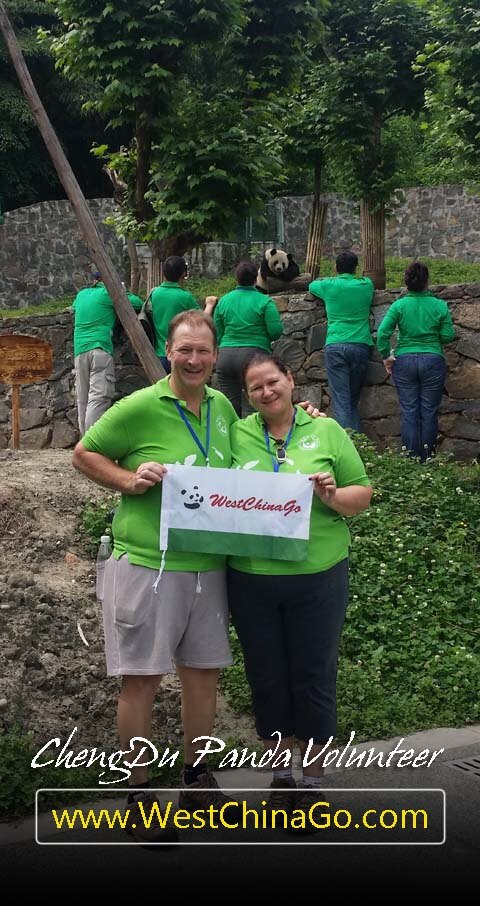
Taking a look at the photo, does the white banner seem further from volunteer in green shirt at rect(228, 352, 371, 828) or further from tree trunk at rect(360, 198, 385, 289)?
tree trunk at rect(360, 198, 385, 289)

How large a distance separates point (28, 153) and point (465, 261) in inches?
395

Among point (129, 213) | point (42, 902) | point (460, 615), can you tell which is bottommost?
point (460, 615)

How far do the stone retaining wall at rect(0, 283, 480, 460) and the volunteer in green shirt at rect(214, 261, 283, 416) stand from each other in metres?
1.51

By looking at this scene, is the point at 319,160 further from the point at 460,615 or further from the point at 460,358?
the point at 460,615

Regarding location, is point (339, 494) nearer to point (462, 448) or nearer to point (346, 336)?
point (346, 336)

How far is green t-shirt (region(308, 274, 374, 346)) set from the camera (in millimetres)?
11523

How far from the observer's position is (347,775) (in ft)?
17.0

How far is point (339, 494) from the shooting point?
15.0ft

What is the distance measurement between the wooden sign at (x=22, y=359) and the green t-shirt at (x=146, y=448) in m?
6.97

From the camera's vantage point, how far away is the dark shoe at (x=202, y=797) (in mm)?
4586

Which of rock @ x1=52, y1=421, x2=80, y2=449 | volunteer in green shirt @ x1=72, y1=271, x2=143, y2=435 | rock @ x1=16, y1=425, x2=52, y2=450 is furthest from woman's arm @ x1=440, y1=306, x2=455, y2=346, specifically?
rock @ x1=16, y1=425, x2=52, y2=450

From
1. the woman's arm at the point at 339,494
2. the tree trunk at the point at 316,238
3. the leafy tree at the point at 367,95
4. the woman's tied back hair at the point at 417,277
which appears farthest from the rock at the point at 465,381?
the woman's arm at the point at 339,494

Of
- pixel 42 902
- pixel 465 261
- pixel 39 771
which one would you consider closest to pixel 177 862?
pixel 42 902

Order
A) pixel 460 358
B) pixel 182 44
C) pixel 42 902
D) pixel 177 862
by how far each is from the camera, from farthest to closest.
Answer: pixel 182 44, pixel 460 358, pixel 177 862, pixel 42 902
